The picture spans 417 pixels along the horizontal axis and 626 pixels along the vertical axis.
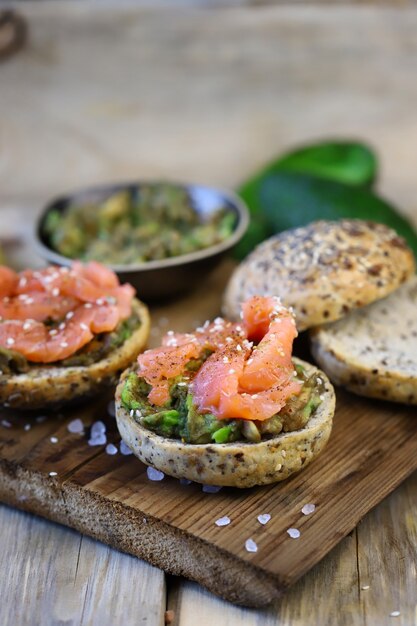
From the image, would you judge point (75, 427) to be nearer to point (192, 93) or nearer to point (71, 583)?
point (71, 583)

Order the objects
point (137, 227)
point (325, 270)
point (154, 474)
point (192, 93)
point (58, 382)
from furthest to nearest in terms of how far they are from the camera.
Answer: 1. point (192, 93)
2. point (137, 227)
3. point (325, 270)
4. point (58, 382)
5. point (154, 474)

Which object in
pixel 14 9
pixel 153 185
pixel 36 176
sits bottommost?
pixel 36 176

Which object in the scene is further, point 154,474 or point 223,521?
point 154,474

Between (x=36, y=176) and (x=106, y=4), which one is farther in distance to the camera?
(x=36, y=176)

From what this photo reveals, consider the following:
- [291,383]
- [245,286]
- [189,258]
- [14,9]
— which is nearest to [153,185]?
[189,258]

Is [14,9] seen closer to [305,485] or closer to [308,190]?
[308,190]

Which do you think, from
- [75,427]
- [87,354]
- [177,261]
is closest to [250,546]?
[75,427]
